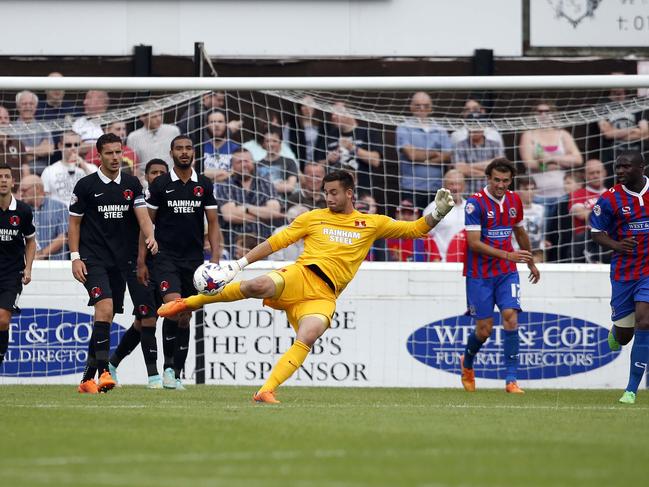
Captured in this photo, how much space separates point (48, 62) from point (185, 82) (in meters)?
4.36

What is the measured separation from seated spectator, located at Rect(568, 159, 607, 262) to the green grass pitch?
15.6 ft

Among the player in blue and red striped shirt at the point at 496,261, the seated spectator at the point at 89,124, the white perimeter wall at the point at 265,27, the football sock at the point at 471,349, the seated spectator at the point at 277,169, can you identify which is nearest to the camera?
the player in blue and red striped shirt at the point at 496,261

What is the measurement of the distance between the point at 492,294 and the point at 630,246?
211cm

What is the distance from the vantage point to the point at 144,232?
1255 cm

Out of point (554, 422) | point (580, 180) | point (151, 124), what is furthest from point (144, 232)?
point (580, 180)

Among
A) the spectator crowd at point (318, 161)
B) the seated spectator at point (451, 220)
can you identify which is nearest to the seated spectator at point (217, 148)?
the spectator crowd at point (318, 161)

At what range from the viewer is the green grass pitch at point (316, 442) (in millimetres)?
6309

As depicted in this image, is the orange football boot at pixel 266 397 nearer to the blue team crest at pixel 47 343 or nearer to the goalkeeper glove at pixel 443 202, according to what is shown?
the goalkeeper glove at pixel 443 202

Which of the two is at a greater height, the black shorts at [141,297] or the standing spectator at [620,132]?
the standing spectator at [620,132]

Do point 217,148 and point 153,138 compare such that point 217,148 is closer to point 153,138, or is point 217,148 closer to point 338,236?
point 153,138

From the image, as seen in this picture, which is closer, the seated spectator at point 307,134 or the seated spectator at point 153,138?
the seated spectator at point 153,138

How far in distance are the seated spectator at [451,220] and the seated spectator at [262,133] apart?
182 cm

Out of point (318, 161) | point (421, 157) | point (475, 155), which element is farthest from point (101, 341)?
point (475, 155)

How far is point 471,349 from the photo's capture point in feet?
45.2
